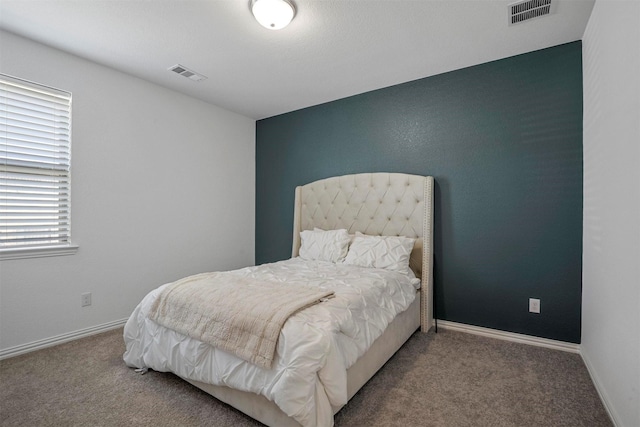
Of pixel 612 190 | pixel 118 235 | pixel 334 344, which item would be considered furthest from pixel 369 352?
pixel 118 235

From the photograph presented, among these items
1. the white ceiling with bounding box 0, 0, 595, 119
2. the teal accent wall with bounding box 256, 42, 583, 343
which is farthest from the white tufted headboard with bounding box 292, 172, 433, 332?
the white ceiling with bounding box 0, 0, 595, 119

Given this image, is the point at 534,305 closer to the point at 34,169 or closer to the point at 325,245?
the point at 325,245

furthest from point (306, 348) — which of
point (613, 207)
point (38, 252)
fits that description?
point (38, 252)

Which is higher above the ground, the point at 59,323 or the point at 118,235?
the point at 118,235

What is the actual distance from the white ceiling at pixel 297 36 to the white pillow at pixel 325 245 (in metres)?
1.63

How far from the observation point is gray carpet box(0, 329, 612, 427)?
5.62ft

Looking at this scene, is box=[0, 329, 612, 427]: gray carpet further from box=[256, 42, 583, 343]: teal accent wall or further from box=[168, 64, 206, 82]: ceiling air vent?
box=[168, 64, 206, 82]: ceiling air vent

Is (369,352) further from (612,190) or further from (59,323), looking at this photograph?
(59,323)

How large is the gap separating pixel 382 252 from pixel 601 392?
1680 millimetres

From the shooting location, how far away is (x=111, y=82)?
3.01 m

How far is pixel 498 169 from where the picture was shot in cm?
284

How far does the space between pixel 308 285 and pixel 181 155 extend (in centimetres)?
234

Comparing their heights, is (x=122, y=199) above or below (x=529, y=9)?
below

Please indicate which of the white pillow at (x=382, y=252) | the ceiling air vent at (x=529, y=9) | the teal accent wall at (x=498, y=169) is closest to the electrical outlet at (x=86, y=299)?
the white pillow at (x=382, y=252)
